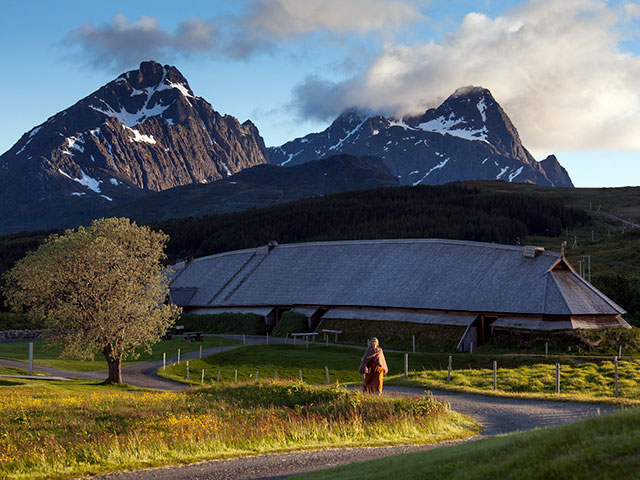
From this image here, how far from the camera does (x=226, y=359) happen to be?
5556 cm

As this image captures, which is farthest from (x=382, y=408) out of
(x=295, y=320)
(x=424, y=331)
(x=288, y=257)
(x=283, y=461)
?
(x=288, y=257)

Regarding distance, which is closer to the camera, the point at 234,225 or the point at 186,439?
the point at 186,439

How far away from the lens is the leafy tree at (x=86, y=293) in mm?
41688

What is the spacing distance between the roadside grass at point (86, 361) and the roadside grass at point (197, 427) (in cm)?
2650

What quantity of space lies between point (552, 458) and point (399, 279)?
5981 centimetres

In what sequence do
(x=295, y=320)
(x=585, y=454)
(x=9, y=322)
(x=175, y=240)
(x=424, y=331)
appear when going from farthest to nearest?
(x=175, y=240) < (x=9, y=322) < (x=295, y=320) < (x=424, y=331) < (x=585, y=454)

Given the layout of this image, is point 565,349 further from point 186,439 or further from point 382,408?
point 186,439

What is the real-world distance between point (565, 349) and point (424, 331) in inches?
525

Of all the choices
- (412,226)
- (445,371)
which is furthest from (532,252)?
(412,226)

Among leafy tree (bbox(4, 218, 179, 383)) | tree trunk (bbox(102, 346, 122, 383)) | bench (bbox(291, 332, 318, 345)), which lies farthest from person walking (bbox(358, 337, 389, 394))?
bench (bbox(291, 332, 318, 345))

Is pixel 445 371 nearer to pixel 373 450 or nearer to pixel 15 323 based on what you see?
pixel 373 450

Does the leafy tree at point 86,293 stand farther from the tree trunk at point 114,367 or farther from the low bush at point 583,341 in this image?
the low bush at point 583,341

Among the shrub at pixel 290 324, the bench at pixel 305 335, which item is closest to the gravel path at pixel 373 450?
the bench at pixel 305 335

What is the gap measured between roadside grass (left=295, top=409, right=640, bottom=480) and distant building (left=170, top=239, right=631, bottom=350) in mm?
45279
